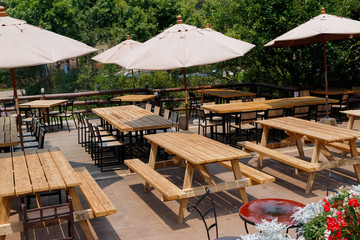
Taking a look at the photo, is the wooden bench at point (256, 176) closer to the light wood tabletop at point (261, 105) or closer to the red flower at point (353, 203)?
the red flower at point (353, 203)

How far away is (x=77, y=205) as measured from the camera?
15.7 ft

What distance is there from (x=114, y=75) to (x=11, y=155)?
15248 millimetres

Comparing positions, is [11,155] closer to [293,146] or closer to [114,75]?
[293,146]

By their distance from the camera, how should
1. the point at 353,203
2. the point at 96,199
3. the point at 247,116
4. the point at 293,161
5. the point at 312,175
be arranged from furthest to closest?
the point at 247,116 < the point at 293,161 < the point at 312,175 < the point at 96,199 < the point at 353,203

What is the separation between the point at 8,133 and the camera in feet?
23.9

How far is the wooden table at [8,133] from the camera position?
6.46 m

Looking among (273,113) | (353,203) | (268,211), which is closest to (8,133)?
(268,211)

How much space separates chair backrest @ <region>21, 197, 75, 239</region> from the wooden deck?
0.92m


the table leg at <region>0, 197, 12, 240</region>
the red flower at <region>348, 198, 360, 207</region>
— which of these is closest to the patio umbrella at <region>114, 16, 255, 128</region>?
the table leg at <region>0, 197, 12, 240</region>

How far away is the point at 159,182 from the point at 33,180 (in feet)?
5.69

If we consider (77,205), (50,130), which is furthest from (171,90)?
(77,205)

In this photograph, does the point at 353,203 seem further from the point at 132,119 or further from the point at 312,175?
the point at 132,119

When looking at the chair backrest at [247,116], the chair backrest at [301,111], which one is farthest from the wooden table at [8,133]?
the chair backrest at [301,111]

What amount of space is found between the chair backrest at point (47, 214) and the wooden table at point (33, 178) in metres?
0.21
